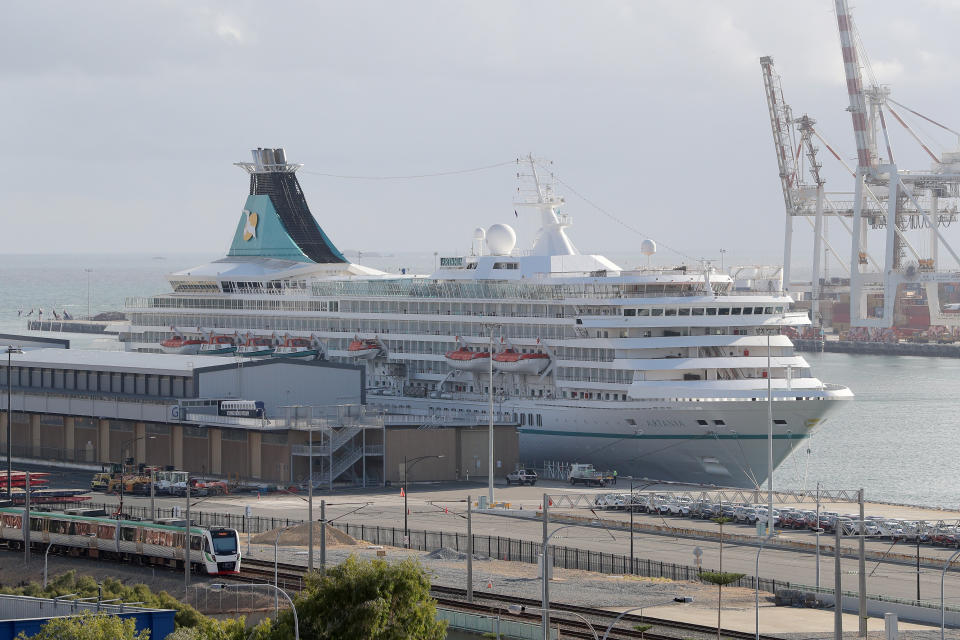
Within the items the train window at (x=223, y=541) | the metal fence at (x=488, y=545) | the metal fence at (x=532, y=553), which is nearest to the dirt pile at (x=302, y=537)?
the metal fence at (x=488, y=545)

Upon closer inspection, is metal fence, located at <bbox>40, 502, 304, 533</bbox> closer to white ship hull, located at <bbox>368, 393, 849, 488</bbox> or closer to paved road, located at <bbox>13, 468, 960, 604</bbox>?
paved road, located at <bbox>13, 468, 960, 604</bbox>

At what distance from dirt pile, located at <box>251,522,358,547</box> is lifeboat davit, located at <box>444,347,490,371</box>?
20.3 m

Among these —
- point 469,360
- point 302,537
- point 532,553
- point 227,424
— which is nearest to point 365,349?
point 469,360

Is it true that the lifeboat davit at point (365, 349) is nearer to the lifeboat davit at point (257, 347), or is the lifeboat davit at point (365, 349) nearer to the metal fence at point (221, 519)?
the lifeboat davit at point (257, 347)

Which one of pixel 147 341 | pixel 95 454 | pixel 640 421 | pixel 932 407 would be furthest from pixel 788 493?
pixel 932 407

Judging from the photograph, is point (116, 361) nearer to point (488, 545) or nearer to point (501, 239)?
point (501, 239)

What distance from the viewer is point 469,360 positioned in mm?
66625

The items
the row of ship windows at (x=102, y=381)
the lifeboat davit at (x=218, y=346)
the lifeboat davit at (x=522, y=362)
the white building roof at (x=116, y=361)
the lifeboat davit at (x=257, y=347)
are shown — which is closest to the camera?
the lifeboat davit at (x=522, y=362)

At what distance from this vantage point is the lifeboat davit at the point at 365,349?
72.2 m

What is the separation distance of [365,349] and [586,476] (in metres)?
15.6

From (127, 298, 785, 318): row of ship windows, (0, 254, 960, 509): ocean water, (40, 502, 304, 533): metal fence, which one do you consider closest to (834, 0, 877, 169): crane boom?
(0, 254, 960, 509): ocean water

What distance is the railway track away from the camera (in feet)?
111

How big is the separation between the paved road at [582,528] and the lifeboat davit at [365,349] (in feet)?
43.3

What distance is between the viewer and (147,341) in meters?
83.9
